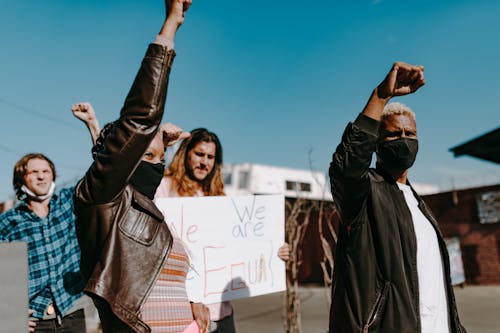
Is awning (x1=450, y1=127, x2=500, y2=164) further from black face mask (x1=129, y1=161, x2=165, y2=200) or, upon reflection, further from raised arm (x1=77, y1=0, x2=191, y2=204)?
raised arm (x1=77, y1=0, x2=191, y2=204)

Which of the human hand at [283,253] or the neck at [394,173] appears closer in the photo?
the neck at [394,173]

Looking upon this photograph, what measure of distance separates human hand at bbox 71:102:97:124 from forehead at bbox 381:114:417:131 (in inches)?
70.1

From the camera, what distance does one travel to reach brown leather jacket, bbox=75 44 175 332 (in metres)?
1.48

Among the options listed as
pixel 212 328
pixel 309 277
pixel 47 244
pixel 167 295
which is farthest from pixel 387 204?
pixel 309 277

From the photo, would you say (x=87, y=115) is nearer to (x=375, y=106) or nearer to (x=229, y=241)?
(x=229, y=241)

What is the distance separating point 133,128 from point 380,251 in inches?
42.7

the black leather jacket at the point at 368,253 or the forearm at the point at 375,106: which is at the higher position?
the forearm at the point at 375,106

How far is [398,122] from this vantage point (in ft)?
7.31

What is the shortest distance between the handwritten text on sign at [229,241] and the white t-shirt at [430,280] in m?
1.22

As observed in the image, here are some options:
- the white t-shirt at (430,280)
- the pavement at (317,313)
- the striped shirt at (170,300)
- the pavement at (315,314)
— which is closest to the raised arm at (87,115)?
the striped shirt at (170,300)

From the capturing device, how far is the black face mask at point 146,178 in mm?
1972

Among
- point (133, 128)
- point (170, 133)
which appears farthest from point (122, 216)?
point (170, 133)

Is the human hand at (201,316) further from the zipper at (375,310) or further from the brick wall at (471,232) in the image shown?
the brick wall at (471,232)

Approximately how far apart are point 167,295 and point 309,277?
69.6 ft
